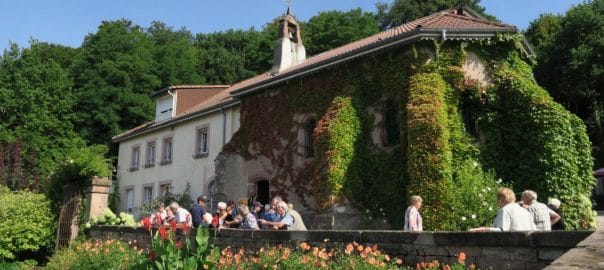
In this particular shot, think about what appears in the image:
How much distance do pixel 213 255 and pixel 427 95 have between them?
8837 millimetres

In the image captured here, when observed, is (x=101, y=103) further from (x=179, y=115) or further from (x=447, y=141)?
(x=447, y=141)

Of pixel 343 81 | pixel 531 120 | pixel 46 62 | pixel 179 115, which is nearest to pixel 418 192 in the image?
pixel 531 120

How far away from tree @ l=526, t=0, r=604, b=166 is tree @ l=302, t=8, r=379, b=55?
12600mm

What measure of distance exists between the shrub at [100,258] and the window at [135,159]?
55.1ft

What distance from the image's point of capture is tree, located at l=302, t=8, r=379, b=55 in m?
37.8

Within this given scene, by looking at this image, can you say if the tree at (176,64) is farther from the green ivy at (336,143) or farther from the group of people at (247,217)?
the group of people at (247,217)

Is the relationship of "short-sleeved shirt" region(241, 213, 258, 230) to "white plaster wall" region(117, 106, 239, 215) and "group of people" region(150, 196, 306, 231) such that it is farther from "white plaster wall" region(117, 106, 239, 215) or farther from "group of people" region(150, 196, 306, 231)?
"white plaster wall" region(117, 106, 239, 215)

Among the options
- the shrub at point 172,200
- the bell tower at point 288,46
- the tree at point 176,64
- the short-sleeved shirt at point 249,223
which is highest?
the tree at point 176,64

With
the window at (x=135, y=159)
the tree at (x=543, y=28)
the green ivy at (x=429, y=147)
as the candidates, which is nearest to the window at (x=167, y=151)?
the window at (x=135, y=159)

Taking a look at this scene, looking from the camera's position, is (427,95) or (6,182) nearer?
(427,95)

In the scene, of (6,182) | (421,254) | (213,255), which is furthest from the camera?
(6,182)

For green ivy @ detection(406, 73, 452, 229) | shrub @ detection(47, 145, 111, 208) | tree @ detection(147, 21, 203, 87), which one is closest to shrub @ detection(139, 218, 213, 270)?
green ivy @ detection(406, 73, 452, 229)

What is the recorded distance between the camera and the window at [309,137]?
17516mm

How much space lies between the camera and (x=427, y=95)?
553 inches
